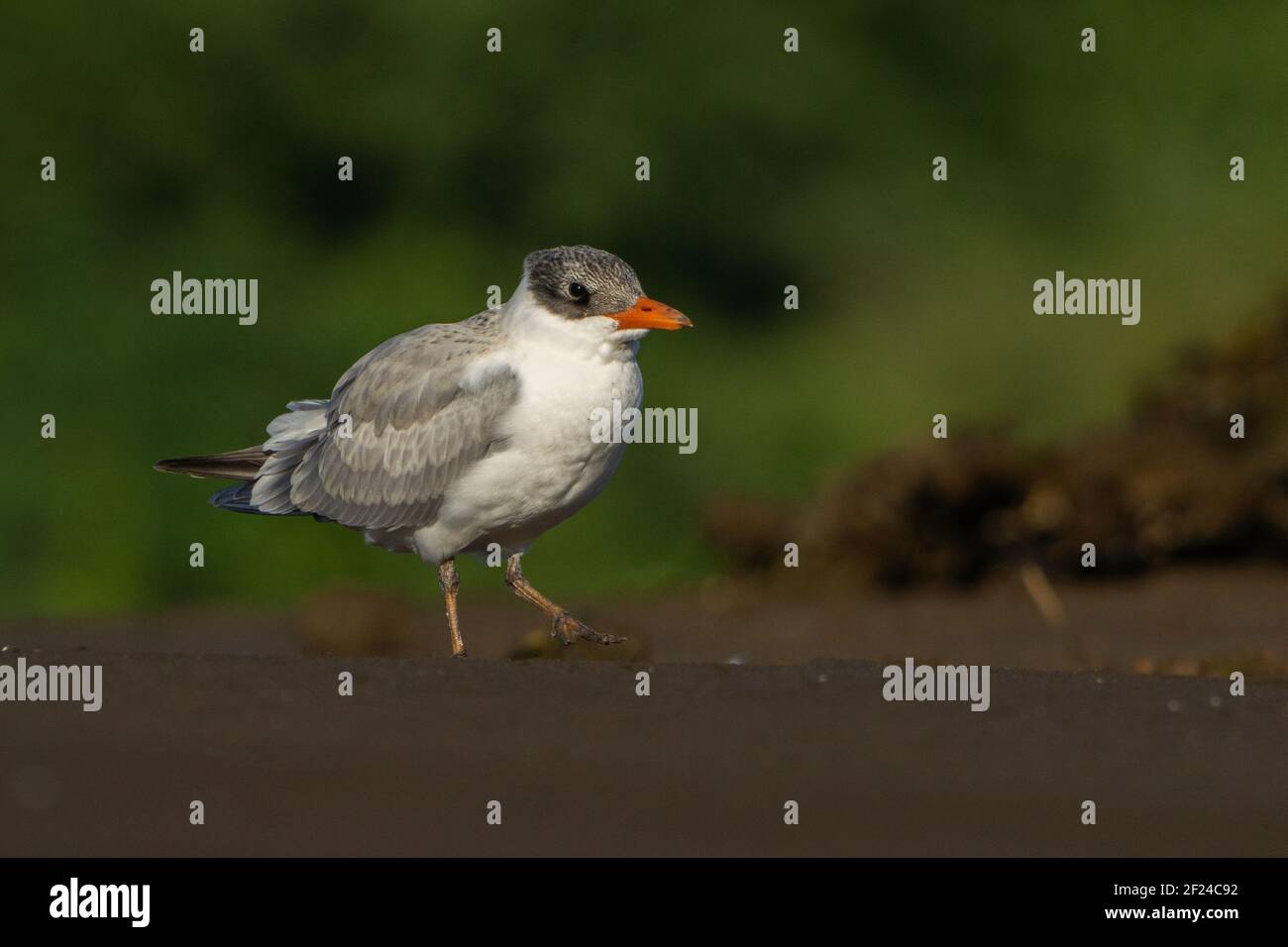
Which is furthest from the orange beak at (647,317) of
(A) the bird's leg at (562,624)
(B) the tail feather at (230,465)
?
(B) the tail feather at (230,465)

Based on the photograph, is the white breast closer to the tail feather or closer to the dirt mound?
the tail feather

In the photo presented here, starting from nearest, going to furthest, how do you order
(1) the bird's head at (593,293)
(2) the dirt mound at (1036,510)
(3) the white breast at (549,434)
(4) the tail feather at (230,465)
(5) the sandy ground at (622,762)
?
(5) the sandy ground at (622,762) → (3) the white breast at (549,434) → (1) the bird's head at (593,293) → (4) the tail feather at (230,465) → (2) the dirt mound at (1036,510)

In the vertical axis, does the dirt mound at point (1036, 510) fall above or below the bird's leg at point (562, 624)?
above

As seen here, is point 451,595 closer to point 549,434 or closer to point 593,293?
point 549,434

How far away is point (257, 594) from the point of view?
47.0 ft

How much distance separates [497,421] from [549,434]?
0.69ft

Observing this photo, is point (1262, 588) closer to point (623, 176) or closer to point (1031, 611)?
point (1031, 611)

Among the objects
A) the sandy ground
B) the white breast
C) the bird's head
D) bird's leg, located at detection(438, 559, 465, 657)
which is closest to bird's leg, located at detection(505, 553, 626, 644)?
bird's leg, located at detection(438, 559, 465, 657)

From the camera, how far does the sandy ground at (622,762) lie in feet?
18.2

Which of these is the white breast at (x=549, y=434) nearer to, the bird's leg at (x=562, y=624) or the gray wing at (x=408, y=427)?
the gray wing at (x=408, y=427)

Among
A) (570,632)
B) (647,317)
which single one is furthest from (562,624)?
(647,317)

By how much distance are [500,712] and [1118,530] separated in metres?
6.15

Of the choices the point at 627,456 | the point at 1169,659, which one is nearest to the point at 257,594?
the point at 627,456

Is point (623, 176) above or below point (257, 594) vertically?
above
